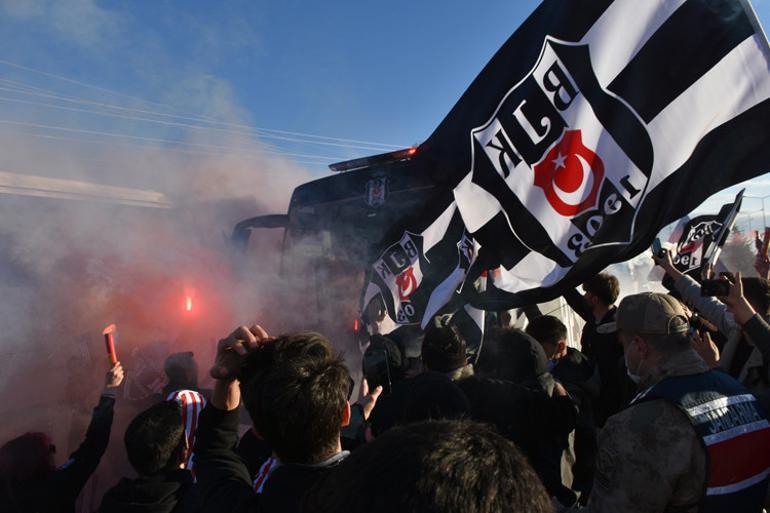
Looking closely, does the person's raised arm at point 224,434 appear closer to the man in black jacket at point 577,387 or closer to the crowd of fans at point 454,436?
the crowd of fans at point 454,436

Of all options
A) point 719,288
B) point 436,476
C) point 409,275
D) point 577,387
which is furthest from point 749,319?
point 409,275

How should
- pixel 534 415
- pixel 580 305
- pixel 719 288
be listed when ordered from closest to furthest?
pixel 719 288 → pixel 534 415 → pixel 580 305

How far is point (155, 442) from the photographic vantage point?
76.6 inches

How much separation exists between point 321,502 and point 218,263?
5928 millimetres

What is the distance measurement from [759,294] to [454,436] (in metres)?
2.72

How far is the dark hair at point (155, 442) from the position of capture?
6.36ft

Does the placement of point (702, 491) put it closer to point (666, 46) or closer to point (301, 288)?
point (666, 46)

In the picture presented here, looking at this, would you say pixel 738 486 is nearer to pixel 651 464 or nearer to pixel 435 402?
pixel 651 464

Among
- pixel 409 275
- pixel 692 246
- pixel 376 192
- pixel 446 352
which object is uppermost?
pixel 376 192

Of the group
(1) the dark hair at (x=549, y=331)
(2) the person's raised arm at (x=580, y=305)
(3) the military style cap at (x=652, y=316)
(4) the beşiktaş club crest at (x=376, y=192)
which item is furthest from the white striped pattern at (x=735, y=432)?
(4) the beşiktaş club crest at (x=376, y=192)

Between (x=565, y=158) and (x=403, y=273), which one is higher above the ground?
(x=565, y=158)

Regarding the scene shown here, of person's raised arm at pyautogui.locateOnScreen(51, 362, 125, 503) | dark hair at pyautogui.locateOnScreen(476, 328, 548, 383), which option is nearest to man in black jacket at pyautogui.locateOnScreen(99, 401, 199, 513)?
person's raised arm at pyautogui.locateOnScreen(51, 362, 125, 503)

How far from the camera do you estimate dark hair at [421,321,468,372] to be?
258 cm

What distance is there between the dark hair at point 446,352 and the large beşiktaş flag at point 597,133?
45cm
